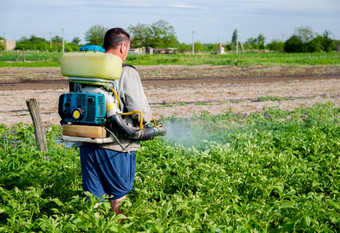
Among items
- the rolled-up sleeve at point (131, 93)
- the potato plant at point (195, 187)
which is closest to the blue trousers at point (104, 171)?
the potato plant at point (195, 187)

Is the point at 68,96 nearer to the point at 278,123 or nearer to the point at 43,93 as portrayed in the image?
the point at 278,123

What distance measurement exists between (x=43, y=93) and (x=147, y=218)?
483 inches

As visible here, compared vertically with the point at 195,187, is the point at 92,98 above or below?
above

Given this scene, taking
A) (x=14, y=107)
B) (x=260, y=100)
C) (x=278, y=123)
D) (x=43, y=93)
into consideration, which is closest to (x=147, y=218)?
(x=278, y=123)

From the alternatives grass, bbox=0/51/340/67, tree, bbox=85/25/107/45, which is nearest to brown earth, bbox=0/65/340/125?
grass, bbox=0/51/340/67

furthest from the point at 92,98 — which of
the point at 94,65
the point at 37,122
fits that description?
the point at 37,122

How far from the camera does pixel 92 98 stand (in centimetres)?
308

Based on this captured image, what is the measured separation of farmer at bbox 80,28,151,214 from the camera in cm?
327

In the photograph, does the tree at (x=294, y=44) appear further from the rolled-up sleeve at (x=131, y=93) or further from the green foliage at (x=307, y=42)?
the rolled-up sleeve at (x=131, y=93)

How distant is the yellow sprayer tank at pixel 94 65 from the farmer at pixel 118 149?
0.72 ft

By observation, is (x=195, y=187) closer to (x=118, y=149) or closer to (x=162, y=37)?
(x=118, y=149)

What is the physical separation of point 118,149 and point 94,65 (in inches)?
29.2

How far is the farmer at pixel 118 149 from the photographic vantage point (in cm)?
327

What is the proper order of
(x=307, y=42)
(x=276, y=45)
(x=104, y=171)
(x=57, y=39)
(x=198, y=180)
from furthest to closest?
(x=57, y=39)
(x=276, y=45)
(x=307, y=42)
(x=198, y=180)
(x=104, y=171)
